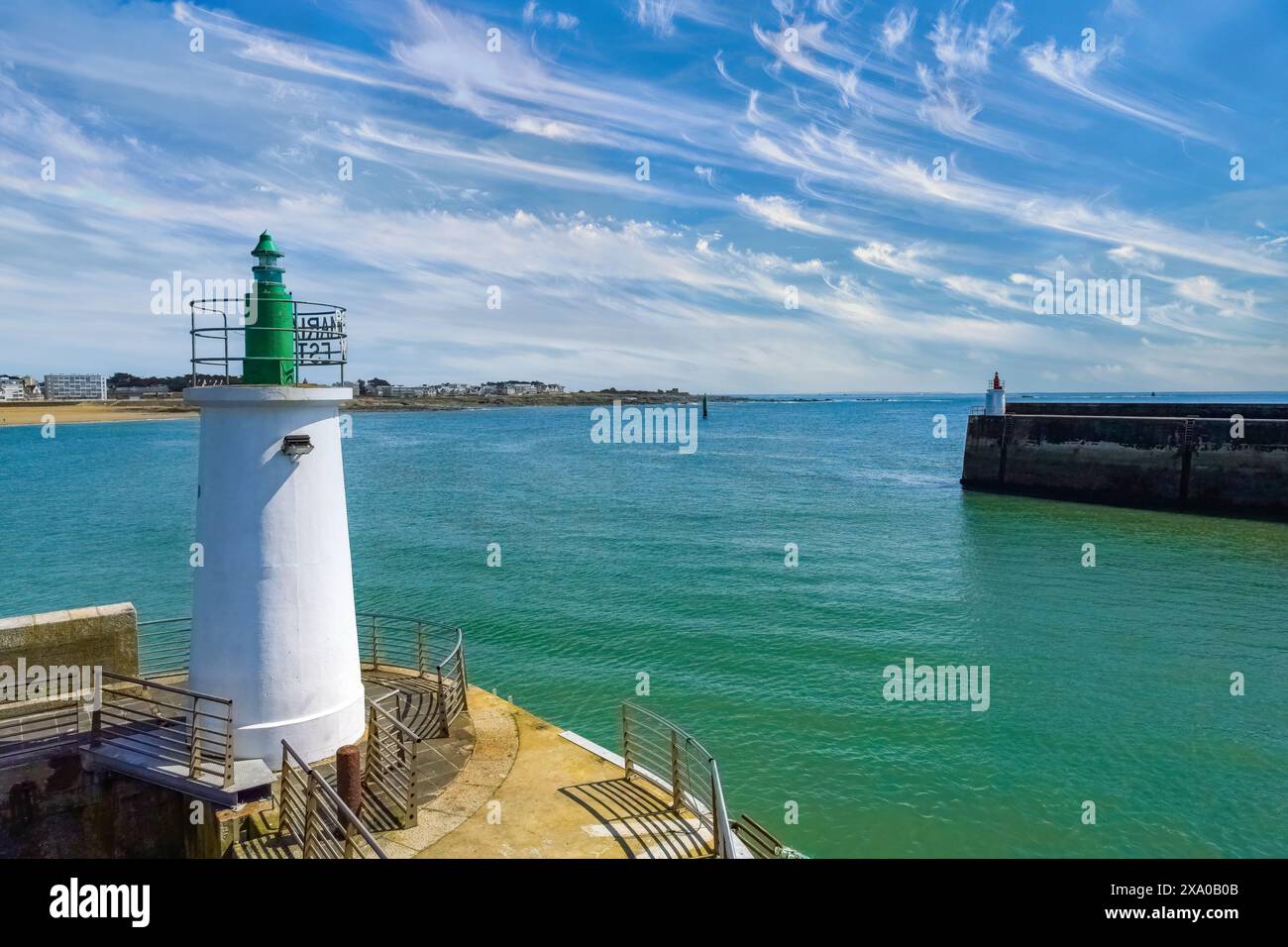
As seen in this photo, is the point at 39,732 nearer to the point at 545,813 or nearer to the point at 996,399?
the point at 545,813

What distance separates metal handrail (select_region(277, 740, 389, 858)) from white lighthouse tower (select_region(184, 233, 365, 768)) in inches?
30.4

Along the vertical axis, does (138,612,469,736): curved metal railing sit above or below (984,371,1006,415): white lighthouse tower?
below

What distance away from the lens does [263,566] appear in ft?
30.3

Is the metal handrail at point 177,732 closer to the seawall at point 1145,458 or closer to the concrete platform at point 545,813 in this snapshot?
the concrete platform at point 545,813

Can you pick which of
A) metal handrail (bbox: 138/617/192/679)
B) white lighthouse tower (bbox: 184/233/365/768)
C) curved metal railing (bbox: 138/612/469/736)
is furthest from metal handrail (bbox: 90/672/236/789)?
metal handrail (bbox: 138/617/192/679)

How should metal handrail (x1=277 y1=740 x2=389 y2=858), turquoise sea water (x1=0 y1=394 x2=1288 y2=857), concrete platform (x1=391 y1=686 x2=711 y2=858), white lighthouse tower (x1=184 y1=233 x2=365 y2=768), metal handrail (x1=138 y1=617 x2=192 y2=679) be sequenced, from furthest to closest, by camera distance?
metal handrail (x1=138 y1=617 x2=192 y2=679), turquoise sea water (x1=0 y1=394 x2=1288 y2=857), white lighthouse tower (x1=184 y1=233 x2=365 y2=768), concrete platform (x1=391 y1=686 x2=711 y2=858), metal handrail (x1=277 y1=740 x2=389 y2=858)

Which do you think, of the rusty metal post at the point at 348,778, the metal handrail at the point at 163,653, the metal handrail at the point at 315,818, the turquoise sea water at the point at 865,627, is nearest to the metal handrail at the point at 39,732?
the metal handrail at the point at 315,818

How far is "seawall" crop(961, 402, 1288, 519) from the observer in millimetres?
43188

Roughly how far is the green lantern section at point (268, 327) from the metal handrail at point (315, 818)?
4.30 m

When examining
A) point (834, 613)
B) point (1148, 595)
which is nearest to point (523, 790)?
point (834, 613)

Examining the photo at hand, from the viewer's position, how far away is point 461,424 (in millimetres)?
158500

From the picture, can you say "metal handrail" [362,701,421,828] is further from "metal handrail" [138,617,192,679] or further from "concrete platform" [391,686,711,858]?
"metal handrail" [138,617,192,679]
